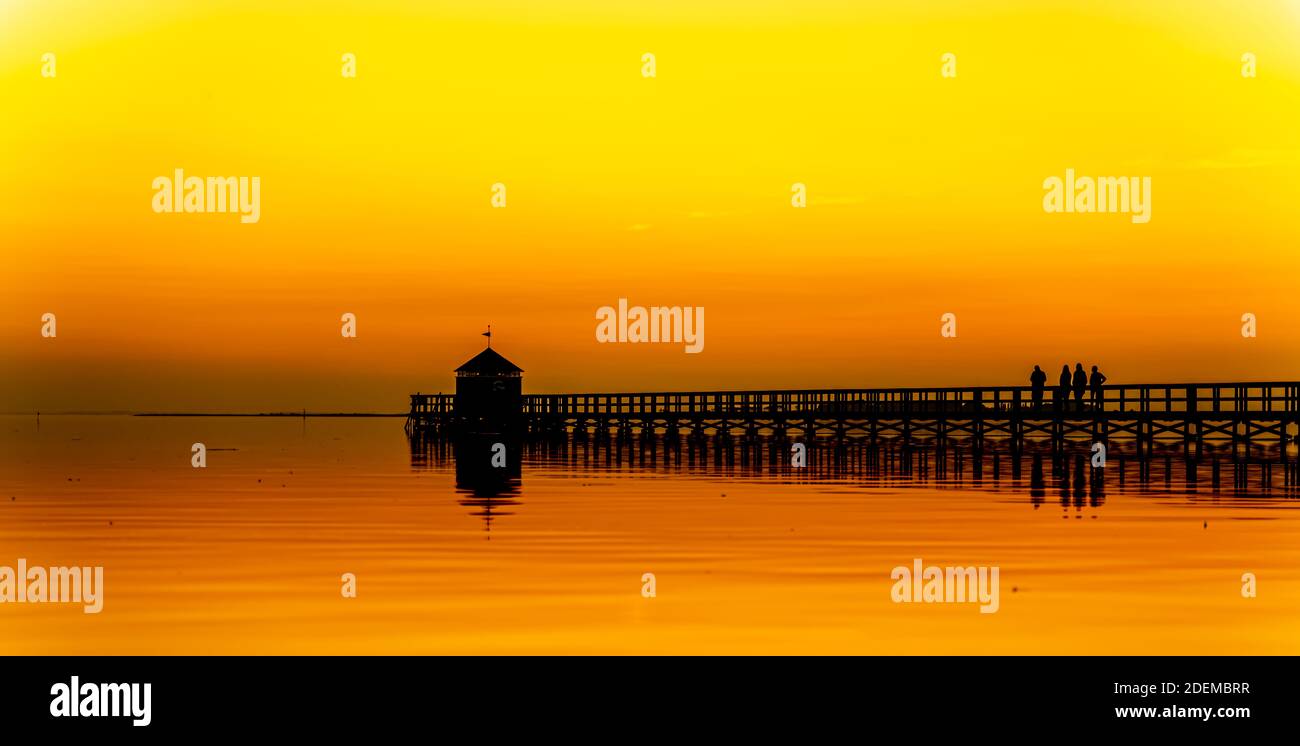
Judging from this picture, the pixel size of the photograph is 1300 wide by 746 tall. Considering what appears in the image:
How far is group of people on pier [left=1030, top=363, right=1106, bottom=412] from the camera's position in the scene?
49.6 m

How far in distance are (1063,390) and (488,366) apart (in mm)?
26528

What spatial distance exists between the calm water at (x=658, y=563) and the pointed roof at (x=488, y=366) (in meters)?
34.9

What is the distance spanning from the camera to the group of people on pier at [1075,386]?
49.6m

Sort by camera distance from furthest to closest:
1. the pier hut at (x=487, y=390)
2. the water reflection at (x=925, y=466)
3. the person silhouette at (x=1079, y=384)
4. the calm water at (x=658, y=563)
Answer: the pier hut at (x=487, y=390), the person silhouette at (x=1079, y=384), the water reflection at (x=925, y=466), the calm water at (x=658, y=563)

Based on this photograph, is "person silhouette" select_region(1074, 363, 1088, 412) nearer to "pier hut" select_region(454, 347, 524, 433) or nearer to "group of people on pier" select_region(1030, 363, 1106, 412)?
"group of people on pier" select_region(1030, 363, 1106, 412)

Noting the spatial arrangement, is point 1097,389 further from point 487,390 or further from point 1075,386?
point 487,390

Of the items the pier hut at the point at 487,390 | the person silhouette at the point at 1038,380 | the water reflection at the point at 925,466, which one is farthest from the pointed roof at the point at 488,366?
the person silhouette at the point at 1038,380

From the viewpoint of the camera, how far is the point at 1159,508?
82.9ft

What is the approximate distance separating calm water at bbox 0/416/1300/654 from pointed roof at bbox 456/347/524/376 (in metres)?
34.9

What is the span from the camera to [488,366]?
68312mm

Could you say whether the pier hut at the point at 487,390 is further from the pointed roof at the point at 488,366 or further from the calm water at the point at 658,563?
the calm water at the point at 658,563

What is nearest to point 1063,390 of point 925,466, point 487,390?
point 925,466
